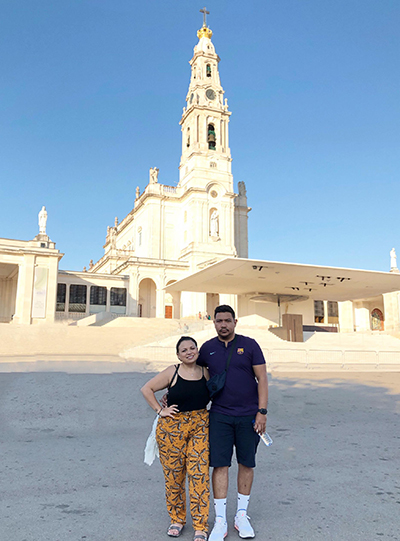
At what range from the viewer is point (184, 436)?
3.85 m

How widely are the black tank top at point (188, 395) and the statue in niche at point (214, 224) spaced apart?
44.4 metres

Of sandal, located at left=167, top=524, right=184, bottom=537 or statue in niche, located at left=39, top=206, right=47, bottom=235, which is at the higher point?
statue in niche, located at left=39, top=206, right=47, bottom=235

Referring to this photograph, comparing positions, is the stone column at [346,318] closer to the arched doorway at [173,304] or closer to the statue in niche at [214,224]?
the statue in niche at [214,224]

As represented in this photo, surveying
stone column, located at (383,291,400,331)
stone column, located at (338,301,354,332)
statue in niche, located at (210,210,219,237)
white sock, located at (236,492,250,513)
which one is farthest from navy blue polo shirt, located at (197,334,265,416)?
stone column, located at (338,301,354,332)

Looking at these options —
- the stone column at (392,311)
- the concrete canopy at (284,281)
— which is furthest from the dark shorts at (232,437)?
the stone column at (392,311)

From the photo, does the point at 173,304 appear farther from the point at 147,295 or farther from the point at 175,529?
the point at 175,529

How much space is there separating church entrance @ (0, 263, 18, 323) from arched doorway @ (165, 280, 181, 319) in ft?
49.4

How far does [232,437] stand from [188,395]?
0.55 metres

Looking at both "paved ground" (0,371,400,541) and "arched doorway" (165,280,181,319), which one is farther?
"arched doorway" (165,280,181,319)

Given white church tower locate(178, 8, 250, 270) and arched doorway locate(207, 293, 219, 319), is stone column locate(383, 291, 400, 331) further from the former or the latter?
arched doorway locate(207, 293, 219, 319)

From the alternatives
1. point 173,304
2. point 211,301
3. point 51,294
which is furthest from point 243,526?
point 211,301

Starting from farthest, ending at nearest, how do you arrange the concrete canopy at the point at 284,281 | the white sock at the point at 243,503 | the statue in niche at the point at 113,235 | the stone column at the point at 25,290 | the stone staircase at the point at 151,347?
1. the statue in niche at the point at 113,235
2. the stone column at the point at 25,290
3. the concrete canopy at the point at 284,281
4. the stone staircase at the point at 151,347
5. the white sock at the point at 243,503

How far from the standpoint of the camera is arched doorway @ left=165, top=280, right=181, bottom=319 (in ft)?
152

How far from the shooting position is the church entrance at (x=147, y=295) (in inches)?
1869
